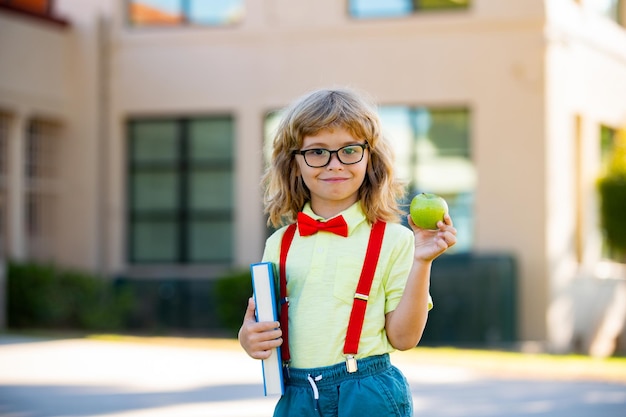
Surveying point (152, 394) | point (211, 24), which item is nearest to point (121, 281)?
point (211, 24)

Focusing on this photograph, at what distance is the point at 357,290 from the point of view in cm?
380

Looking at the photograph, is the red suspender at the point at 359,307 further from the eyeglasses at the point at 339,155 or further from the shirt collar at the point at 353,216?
the eyeglasses at the point at 339,155

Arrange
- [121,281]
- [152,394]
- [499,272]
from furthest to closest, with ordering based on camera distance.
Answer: [121,281], [499,272], [152,394]

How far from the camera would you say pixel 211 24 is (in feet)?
59.8

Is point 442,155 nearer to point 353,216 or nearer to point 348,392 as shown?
point 353,216

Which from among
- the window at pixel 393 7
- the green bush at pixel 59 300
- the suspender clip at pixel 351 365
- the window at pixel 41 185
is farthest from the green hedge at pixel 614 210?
the suspender clip at pixel 351 365

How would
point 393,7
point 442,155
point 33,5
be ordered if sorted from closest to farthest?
point 442,155 → point 393,7 → point 33,5

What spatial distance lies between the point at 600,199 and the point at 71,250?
27.6 feet

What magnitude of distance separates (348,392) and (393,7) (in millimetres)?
14063

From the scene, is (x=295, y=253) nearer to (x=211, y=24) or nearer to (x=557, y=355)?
(x=557, y=355)

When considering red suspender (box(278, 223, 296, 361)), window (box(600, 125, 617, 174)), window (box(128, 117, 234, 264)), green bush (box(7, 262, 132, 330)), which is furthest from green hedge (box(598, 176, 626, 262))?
red suspender (box(278, 223, 296, 361))

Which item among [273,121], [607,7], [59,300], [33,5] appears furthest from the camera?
[607,7]

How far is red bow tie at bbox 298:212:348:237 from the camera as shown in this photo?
392cm

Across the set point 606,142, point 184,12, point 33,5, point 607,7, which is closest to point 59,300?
point 33,5
